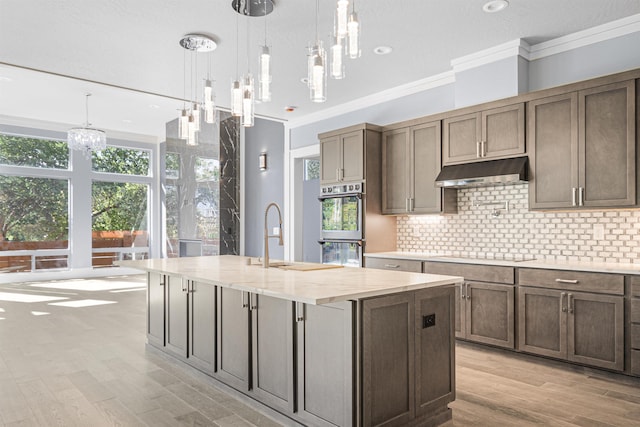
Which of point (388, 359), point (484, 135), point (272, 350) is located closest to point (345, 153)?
point (484, 135)

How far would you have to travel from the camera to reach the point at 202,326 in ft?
10.9

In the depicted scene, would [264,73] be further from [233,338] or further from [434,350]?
[434,350]

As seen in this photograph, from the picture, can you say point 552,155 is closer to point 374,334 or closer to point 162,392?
point 374,334

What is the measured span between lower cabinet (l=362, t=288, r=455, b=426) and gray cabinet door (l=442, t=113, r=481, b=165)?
2.14 m

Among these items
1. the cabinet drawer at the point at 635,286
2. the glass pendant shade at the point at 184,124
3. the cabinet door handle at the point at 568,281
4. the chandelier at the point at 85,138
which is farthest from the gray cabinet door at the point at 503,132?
the chandelier at the point at 85,138

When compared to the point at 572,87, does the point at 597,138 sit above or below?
below

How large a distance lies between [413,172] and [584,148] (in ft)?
5.80

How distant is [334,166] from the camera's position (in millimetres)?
5609

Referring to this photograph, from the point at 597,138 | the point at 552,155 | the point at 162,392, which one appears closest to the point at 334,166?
the point at 552,155

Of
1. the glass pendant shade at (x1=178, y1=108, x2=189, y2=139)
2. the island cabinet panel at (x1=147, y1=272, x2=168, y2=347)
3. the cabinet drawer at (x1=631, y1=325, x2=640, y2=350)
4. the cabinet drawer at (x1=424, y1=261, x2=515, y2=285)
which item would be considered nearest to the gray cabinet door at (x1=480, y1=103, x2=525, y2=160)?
the cabinet drawer at (x1=424, y1=261, x2=515, y2=285)

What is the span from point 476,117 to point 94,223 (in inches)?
340

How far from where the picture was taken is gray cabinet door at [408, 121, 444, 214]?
470cm

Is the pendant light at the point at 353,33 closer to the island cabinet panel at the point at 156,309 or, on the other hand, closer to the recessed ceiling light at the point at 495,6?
the recessed ceiling light at the point at 495,6

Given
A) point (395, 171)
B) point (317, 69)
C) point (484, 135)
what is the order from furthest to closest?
point (395, 171)
point (484, 135)
point (317, 69)
